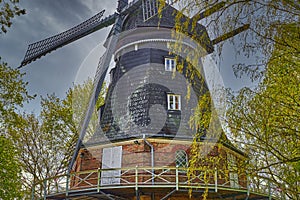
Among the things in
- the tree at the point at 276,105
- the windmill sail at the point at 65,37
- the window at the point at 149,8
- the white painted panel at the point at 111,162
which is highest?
the windmill sail at the point at 65,37

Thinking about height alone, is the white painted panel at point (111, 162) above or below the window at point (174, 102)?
below

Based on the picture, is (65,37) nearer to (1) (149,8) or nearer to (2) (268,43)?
(1) (149,8)

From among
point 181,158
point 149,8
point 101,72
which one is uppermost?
point 149,8

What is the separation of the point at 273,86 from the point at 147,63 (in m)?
10.2

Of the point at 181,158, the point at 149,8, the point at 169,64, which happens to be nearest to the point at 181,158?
the point at 181,158

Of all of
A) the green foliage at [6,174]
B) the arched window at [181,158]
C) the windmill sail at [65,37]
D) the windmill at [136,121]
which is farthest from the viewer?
the windmill sail at [65,37]

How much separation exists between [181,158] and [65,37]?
36.3ft

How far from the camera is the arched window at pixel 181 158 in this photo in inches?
505

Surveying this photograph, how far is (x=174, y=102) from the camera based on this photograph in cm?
1372

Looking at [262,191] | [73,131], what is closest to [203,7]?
[262,191]

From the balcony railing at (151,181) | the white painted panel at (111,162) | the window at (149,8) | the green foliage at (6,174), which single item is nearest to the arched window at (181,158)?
the balcony railing at (151,181)

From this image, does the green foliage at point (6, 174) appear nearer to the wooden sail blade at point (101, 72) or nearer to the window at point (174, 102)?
the wooden sail blade at point (101, 72)

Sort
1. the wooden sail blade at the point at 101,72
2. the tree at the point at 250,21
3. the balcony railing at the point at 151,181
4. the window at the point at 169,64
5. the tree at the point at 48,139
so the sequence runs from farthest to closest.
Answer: the tree at the point at 48,139 → the wooden sail blade at the point at 101,72 → the window at the point at 169,64 → the balcony railing at the point at 151,181 → the tree at the point at 250,21

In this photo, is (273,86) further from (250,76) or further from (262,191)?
(262,191)
